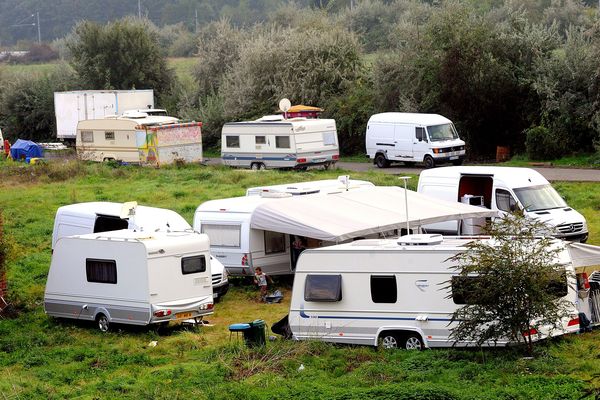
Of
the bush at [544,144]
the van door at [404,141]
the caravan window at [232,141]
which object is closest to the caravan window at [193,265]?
the van door at [404,141]

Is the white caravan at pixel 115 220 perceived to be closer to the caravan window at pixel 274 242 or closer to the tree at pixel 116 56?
the caravan window at pixel 274 242

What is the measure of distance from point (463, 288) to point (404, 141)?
2429cm

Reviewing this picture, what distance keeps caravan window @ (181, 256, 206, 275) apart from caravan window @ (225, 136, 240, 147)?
73.4 ft

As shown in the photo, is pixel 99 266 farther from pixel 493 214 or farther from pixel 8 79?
pixel 8 79

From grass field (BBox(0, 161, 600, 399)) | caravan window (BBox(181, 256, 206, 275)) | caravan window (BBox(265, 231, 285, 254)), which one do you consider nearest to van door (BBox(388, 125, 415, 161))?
caravan window (BBox(265, 231, 285, 254))

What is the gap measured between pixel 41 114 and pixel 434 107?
89.2 feet

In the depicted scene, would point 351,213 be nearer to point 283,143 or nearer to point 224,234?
point 224,234

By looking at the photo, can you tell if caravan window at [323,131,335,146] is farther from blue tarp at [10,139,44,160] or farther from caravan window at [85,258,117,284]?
caravan window at [85,258,117,284]

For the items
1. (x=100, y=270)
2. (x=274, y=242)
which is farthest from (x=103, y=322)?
(x=274, y=242)

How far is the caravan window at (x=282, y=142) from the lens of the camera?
4016 centimetres

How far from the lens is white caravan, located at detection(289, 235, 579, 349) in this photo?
54.3 ft

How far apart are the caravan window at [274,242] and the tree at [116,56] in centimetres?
3975

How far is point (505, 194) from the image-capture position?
24797mm

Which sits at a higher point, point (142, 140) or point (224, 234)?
point (142, 140)
